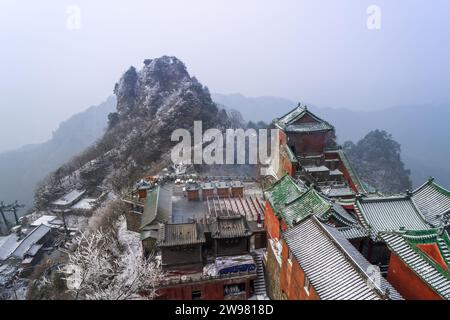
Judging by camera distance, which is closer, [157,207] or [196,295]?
[196,295]

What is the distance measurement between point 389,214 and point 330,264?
6910mm

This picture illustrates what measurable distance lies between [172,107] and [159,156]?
936 cm

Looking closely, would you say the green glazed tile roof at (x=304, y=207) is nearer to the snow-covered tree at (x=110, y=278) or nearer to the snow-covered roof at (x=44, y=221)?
the snow-covered tree at (x=110, y=278)

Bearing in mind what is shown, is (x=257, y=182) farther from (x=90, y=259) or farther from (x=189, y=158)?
(x=90, y=259)

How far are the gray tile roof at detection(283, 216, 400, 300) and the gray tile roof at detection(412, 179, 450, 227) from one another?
6.92 metres

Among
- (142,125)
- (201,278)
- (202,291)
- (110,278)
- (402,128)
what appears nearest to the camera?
(201,278)

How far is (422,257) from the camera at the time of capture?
39.6 ft

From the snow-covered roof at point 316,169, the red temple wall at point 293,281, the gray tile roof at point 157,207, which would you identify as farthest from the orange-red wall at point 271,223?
the gray tile roof at point 157,207

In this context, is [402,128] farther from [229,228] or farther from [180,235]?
[180,235]

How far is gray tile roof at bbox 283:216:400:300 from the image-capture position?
10539mm

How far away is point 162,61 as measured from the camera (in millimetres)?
61625

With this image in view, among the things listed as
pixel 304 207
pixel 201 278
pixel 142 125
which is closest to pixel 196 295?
pixel 201 278

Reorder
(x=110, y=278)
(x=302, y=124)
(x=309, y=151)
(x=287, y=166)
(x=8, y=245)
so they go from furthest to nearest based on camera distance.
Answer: (x=8, y=245) < (x=309, y=151) < (x=302, y=124) < (x=287, y=166) < (x=110, y=278)
